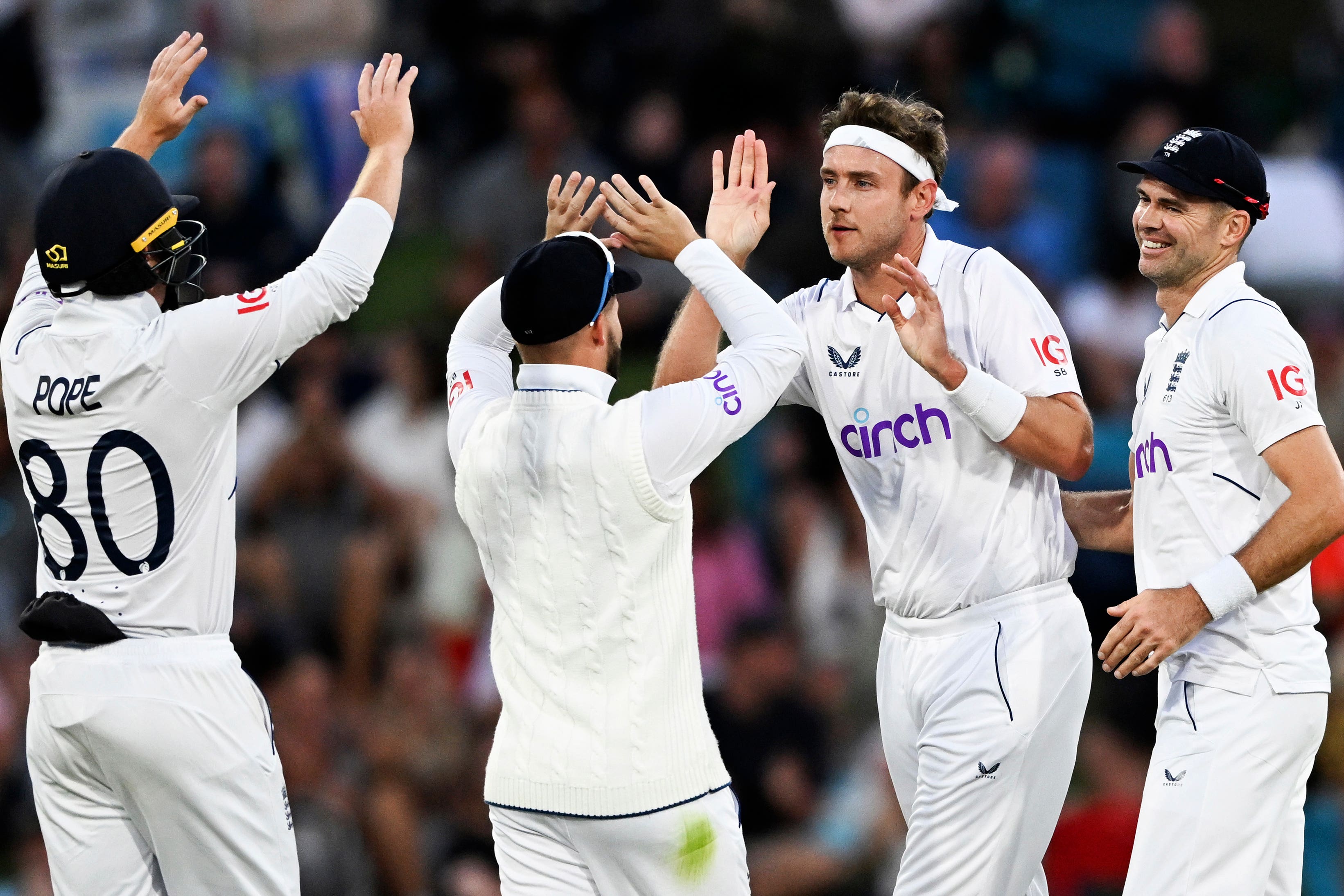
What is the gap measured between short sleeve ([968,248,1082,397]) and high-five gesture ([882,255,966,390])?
1.03ft

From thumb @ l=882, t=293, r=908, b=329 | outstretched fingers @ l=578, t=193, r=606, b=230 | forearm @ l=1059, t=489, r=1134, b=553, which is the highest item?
outstretched fingers @ l=578, t=193, r=606, b=230

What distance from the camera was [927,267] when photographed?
5.88 meters

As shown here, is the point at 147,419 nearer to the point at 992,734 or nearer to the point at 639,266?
the point at 992,734

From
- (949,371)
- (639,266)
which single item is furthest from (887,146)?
(639,266)

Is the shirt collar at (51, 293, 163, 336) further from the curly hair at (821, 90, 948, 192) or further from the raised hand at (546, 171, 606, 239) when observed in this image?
the curly hair at (821, 90, 948, 192)

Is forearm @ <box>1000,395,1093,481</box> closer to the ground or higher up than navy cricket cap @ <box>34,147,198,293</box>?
closer to the ground

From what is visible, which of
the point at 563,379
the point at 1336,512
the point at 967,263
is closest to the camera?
the point at 563,379

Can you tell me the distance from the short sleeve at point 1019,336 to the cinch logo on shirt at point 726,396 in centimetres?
121

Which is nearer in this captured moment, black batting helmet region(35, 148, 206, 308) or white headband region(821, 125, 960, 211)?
black batting helmet region(35, 148, 206, 308)

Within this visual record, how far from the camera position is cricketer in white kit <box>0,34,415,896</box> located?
16.6 feet

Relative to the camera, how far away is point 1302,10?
13.4 metres

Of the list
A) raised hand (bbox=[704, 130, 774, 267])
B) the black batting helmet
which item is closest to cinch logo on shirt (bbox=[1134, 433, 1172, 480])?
raised hand (bbox=[704, 130, 774, 267])

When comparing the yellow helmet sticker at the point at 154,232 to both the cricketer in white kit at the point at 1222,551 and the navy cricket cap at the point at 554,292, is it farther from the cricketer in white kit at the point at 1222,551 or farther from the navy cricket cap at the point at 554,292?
the cricketer in white kit at the point at 1222,551

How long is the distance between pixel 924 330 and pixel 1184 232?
0.93m
